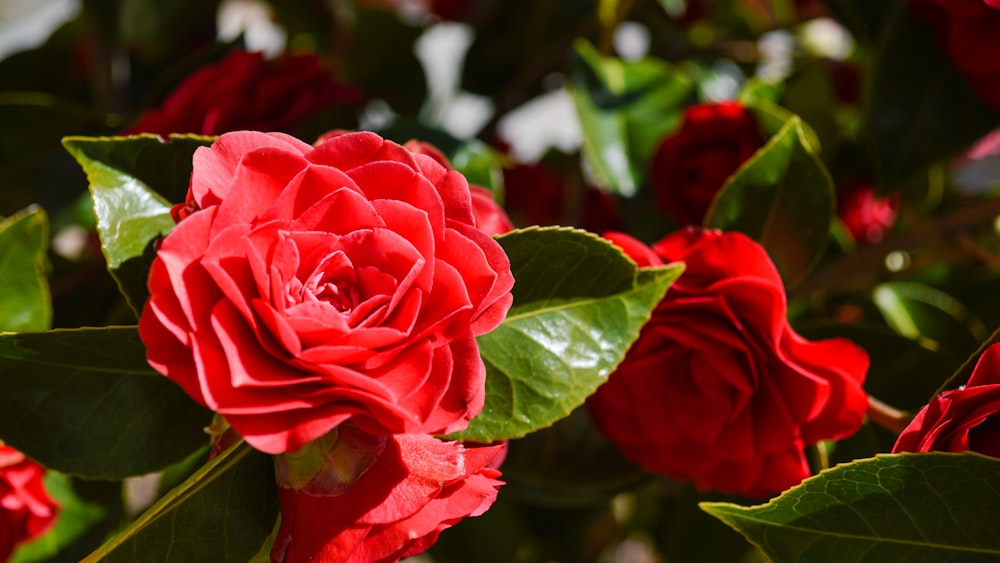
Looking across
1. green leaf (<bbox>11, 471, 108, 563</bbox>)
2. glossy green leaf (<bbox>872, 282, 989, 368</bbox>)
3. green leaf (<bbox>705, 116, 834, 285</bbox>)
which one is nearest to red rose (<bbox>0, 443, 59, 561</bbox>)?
green leaf (<bbox>11, 471, 108, 563</bbox>)

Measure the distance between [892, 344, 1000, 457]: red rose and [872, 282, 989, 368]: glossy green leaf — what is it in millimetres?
223

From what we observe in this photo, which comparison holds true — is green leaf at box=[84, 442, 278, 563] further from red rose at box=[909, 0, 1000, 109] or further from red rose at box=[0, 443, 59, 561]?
red rose at box=[909, 0, 1000, 109]

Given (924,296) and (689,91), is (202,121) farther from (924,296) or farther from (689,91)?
(924,296)

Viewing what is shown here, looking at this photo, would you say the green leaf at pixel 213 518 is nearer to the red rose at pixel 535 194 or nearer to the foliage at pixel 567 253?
the foliage at pixel 567 253

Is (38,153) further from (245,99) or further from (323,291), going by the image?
(323,291)

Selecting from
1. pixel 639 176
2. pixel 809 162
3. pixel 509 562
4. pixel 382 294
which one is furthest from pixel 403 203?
pixel 509 562

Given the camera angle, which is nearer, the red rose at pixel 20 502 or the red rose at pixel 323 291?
the red rose at pixel 323 291

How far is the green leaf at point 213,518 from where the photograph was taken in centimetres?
34

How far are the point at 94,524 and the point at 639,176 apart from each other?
48cm

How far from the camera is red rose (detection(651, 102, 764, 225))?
0.62 meters

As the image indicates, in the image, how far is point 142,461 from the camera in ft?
1.33

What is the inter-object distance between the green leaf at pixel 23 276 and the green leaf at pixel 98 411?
11 cm

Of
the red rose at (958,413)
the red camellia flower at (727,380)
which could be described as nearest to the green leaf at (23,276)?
the red camellia flower at (727,380)

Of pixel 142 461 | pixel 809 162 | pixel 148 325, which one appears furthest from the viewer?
pixel 809 162
